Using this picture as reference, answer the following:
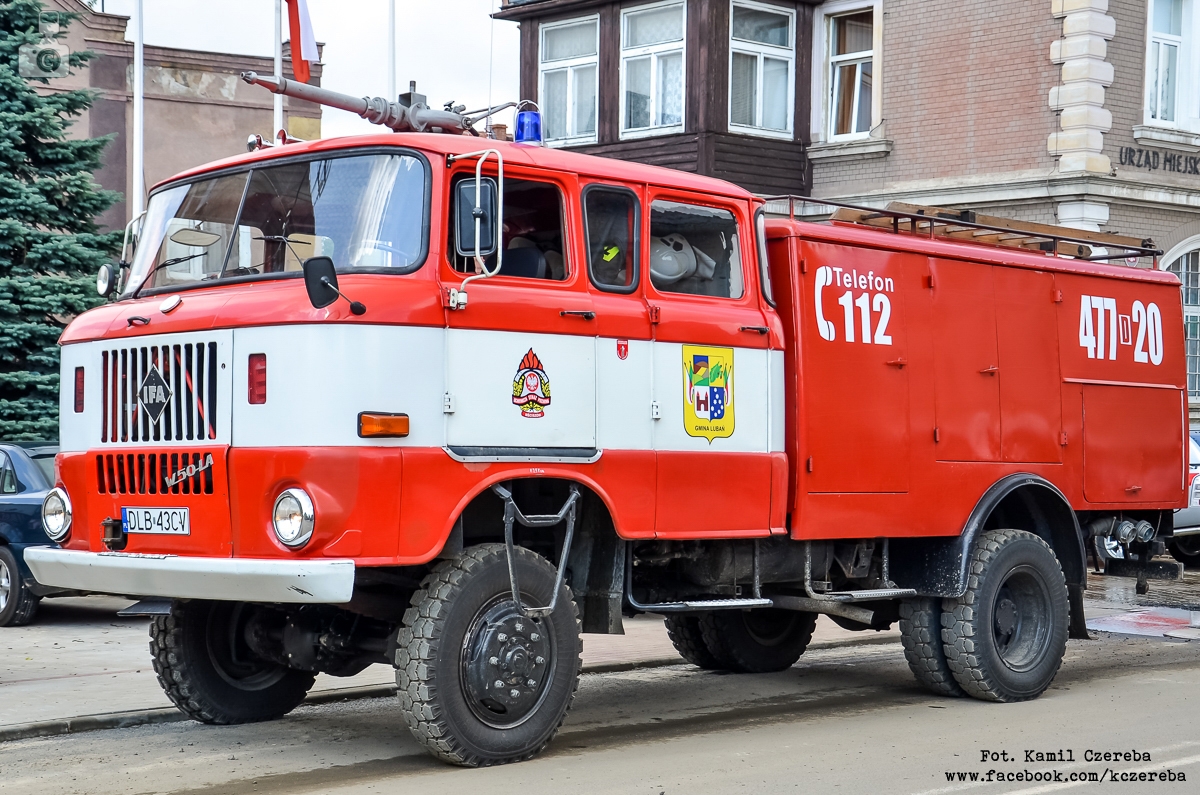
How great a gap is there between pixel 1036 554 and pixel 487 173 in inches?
178

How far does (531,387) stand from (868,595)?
107 inches

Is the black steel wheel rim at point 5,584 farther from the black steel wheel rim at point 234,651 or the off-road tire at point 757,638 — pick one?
the off-road tire at point 757,638

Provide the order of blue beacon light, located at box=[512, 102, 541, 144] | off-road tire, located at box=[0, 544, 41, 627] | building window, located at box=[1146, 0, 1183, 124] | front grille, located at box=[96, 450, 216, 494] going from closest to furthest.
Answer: front grille, located at box=[96, 450, 216, 494]
blue beacon light, located at box=[512, 102, 541, 144]
off-road tire, located at box=[0, 544, 41, 627]
building window, located at box=[1146, 0, 1183, 124]

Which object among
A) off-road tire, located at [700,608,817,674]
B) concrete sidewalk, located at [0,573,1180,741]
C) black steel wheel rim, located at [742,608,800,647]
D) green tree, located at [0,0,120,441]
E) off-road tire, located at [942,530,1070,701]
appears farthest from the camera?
green tree, located at [0,0,120,441]

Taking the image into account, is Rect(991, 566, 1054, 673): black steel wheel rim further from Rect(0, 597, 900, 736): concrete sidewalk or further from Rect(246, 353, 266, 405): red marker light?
Rect(246, 353, 266, 405): red marker light

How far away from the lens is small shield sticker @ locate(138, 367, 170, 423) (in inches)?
286

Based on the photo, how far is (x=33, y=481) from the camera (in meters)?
13.5

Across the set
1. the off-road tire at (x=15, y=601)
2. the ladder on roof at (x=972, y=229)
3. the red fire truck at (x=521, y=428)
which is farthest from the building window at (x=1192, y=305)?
the off-road tire at (x=15, y=601)

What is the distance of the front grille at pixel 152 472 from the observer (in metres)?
7.04

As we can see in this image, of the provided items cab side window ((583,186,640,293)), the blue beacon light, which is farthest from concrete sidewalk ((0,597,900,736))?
the blue beacon light

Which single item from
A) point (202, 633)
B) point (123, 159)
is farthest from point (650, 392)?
point (123, 159)

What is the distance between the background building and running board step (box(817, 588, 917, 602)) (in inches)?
975

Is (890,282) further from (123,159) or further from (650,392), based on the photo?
(123,159)

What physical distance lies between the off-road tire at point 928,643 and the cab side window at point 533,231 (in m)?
3.39
